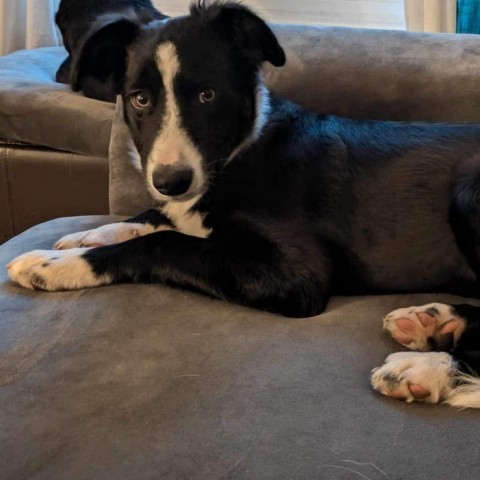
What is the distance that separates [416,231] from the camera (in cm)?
182

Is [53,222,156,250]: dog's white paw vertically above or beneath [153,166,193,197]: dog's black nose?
beneath

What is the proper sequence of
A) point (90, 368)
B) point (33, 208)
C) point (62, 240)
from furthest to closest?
1. point (33, 208)
2. point (62, 240)
3. point (90, 368)

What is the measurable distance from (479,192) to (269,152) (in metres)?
0.54

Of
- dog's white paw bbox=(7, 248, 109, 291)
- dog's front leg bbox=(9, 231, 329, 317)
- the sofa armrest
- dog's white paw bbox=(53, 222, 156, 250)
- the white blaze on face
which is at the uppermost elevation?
the white blaze on face

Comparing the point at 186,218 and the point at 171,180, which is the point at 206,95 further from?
the point at 186,218

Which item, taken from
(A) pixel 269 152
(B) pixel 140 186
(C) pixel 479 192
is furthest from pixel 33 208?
(C) pixel 479 192

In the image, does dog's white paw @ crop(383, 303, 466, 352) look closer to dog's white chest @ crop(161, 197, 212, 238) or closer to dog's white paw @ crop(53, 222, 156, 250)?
dog's white chest @ crop(161, 197, 212, 238)

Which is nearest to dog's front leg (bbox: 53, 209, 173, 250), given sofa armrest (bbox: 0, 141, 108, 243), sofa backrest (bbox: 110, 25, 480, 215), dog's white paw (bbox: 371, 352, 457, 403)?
sofa backrest (bbox: 110, 25, 480, 215)

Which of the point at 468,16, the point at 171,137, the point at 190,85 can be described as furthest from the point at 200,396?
the point at 468,16

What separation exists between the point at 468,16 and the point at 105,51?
210 centimetres

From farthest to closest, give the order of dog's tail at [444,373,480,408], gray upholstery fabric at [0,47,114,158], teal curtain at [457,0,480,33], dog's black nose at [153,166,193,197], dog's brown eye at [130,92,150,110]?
teal curtain at [457,0,480,33] → gray upholstery fabric at [0,47,114,158] → dog's brown eye at [130,92,150,110] → dog's black nose at [153,166,193,197] → dog's tail at [444,373,480,408]

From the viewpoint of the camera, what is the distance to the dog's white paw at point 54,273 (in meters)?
1.74

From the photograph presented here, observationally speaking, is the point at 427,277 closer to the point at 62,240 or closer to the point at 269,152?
the point at 269,152

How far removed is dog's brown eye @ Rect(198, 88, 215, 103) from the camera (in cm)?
172
